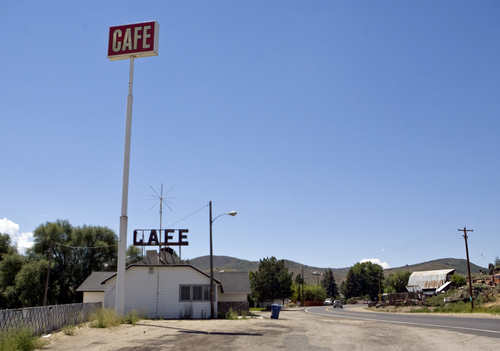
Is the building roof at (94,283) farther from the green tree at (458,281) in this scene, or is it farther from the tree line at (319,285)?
the green tree at (458,281)

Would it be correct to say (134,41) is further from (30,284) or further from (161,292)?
(30,284)

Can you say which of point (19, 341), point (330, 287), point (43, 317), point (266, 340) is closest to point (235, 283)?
point (43, 317)

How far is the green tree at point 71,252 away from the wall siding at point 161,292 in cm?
2985

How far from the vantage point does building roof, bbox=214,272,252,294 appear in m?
41.7

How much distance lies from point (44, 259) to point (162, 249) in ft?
92.4

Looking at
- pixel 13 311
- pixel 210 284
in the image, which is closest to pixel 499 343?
pixel 13 311

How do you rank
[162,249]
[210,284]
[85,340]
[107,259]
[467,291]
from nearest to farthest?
1. [85,340]
2. [210,284]
3. [162,249]
4. [467,291]
5. [107,259]

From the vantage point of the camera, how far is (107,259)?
206ft

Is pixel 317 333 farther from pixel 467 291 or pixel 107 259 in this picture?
pixel 107 259

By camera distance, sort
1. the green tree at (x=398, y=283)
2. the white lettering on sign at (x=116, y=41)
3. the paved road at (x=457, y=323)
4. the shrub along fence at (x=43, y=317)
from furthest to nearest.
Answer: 1. the green tree at (x=398, y=283)
2. the white lettering on sign at (x=116, y=41)
3. the paved road at (x=457, y=323)
4. the shrub along fence at (x=43, y=317)

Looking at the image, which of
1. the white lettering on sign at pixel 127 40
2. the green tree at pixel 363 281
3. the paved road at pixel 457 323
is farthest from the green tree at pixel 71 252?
the green tree at pixel 363 281

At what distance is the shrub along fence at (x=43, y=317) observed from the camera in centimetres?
1607

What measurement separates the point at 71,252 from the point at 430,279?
68.4 m

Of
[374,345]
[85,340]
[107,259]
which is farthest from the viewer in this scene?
[107,259]
